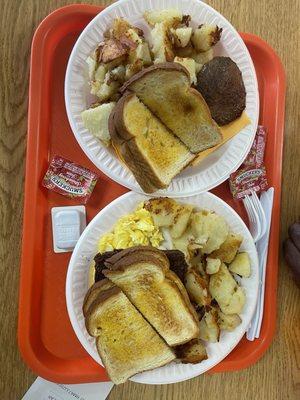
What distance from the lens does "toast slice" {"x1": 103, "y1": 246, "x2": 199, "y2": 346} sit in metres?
1.52

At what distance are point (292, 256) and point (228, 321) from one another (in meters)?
0.30

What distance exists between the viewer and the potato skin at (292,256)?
1732 mm

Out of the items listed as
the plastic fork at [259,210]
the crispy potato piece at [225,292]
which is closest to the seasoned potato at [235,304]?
the crispy potato piece at [225,292]

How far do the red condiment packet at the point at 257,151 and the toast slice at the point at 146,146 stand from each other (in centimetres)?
24

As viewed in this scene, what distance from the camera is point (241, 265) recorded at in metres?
1.68

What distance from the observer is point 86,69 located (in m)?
1.59

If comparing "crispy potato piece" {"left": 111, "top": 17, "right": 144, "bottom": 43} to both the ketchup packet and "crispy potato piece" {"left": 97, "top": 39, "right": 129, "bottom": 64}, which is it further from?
the ketchup packet

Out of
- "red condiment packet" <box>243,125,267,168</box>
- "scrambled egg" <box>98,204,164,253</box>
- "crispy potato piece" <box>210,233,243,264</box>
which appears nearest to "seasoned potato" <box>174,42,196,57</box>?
"red condiment packet" <box>243,125,267,168</box>

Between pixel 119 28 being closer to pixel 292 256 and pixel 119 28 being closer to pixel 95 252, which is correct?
pixel 95 252

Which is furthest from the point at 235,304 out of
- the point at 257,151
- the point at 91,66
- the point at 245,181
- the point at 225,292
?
the point at 91,66

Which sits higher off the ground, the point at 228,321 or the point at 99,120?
the point at 99,120

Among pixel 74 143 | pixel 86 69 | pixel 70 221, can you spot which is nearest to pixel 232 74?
pixel 86 69

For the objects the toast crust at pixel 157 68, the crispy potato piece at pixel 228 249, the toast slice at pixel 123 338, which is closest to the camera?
the toast crust at pixel 157 68

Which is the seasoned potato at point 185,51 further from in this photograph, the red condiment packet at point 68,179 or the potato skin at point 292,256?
the potato skin at point 292,256
